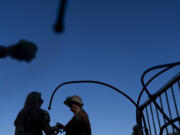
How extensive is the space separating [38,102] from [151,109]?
78.8 inches

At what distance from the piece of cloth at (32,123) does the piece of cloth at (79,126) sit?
1.13 feet

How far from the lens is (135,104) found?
105 inches

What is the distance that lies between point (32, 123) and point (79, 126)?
0.78 meters

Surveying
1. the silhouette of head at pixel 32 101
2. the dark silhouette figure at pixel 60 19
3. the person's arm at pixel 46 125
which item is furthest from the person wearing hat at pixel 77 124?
the dark silhouette figure at pixel 60 19

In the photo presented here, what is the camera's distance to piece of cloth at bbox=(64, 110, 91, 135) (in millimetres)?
3623

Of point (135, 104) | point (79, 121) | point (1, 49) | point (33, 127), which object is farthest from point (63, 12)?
point (33, 127)

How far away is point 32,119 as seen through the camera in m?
3.72

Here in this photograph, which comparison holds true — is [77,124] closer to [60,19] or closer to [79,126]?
[79,126]

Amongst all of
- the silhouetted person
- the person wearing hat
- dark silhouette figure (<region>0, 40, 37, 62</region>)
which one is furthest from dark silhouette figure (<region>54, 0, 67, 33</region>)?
the silhouetted person

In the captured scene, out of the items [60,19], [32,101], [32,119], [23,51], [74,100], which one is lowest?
[60,19]

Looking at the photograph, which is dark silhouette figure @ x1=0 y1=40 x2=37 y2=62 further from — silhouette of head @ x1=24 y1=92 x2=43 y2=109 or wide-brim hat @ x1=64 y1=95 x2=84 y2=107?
wide-brim hat @ x1=64 y1=95 x2=84 y2=107

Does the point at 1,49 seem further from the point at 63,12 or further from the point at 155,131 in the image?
the point at 155,131

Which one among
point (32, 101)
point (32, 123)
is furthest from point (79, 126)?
point (32, 101)

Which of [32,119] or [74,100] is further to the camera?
[74,100]
